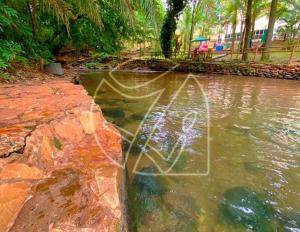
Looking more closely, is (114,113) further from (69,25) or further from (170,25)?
(170,25)

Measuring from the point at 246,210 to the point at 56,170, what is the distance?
1892 mm

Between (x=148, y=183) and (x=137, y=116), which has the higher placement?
(x=137, y=116)

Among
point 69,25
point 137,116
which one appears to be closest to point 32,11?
point 69,25

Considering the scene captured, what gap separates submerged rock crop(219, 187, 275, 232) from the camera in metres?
2.08

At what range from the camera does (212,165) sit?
3029 millimetres

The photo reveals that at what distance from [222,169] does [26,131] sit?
2.38m

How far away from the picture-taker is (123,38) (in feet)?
31.2

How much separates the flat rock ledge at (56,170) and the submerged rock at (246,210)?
124 centimetres

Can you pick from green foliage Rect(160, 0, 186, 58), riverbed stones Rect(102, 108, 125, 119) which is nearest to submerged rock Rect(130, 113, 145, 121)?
riverbed stones Rect(102, 108, 125, 119)

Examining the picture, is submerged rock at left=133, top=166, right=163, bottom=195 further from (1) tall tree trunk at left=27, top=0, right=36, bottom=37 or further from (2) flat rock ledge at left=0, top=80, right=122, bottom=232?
(1) tall tree trunk at left=27, top=0, right=36, bottom=37

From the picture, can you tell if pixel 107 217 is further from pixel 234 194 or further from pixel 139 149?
pixel 139 149

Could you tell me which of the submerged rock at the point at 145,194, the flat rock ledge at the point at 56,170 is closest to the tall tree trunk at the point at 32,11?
the flat rock ledge at the point at 56,170

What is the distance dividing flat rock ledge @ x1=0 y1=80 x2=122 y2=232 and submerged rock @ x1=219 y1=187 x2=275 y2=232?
4.06 feet

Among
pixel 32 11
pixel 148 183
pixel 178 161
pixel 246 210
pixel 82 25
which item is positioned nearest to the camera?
pixel 246 210
